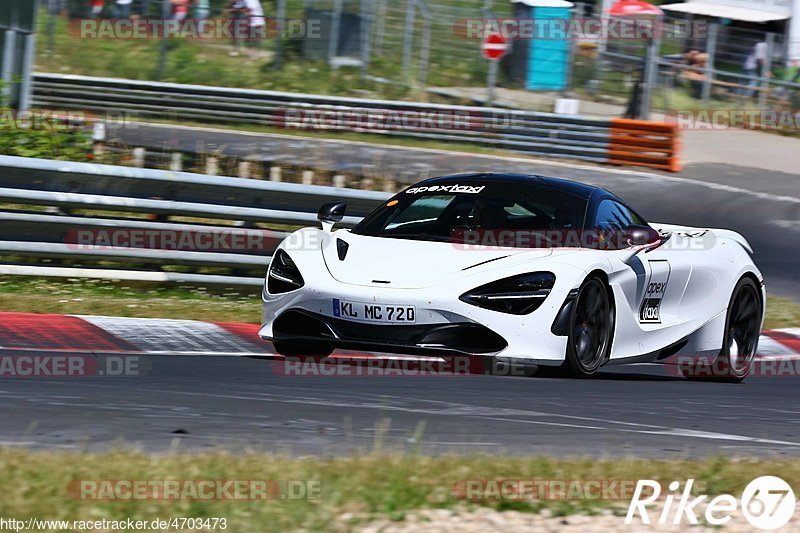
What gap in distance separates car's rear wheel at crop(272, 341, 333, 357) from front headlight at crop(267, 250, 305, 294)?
0.36 meters

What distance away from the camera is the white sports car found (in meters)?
6.86

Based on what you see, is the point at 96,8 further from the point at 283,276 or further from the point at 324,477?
the point at 324,477

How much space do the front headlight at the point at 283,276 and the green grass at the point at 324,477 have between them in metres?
2.62

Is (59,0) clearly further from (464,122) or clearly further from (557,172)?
(557,172)

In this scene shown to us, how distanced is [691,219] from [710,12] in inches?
573

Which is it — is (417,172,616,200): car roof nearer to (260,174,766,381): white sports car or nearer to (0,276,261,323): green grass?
(260,174,766,381): white sports car

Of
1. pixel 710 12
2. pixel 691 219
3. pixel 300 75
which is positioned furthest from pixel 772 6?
pixel 691 219

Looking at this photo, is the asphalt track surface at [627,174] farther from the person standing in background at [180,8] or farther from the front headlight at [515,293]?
the front headlight at [515,293]

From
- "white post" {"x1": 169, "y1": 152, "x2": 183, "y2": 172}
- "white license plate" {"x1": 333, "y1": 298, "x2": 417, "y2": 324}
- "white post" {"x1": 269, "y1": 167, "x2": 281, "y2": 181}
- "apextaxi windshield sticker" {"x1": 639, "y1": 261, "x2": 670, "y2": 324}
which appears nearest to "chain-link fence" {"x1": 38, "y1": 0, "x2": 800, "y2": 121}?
"white post" {"x1": 269, "y1": 167, "x2": 281, "y2": 181}

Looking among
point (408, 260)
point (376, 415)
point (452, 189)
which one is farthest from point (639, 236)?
point (376, 415)

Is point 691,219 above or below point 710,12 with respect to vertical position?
below

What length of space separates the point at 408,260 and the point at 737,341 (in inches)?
115

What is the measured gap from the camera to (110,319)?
874 centimetres

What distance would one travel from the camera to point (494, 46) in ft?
79.3
